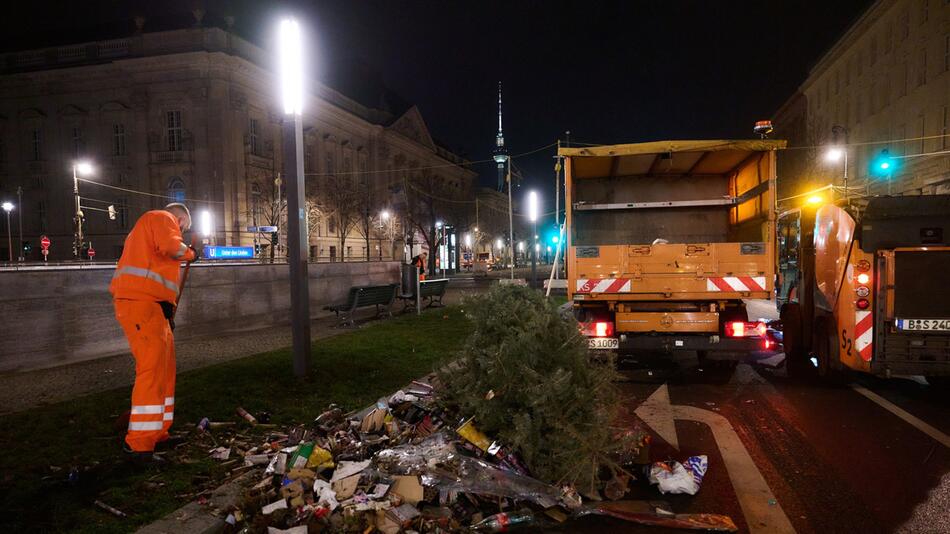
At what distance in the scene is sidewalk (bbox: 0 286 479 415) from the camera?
238 inches

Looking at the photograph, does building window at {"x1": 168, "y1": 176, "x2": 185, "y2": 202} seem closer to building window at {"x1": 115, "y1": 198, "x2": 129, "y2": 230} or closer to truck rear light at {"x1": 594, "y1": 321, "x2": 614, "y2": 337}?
building window at {"x1": 115, "y1": 198, "x2": 129, "y2": 230}

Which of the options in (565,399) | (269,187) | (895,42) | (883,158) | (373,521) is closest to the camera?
(373,521)

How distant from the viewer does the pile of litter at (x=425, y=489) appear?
3.33 metres

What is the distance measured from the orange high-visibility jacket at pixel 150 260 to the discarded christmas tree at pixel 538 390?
7.75 feet

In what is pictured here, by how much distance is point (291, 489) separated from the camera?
3582 mm

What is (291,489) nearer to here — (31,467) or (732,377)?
(31,467)

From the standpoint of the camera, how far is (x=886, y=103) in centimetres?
3812

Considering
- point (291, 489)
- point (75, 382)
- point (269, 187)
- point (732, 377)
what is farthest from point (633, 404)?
point (269, 187)

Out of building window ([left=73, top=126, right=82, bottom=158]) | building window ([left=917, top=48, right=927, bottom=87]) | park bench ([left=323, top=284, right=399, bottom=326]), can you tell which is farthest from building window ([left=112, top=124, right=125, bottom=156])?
building window ([left=917, top=48, right=927, bottom=87])

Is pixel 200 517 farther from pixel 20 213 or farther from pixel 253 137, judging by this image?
pixel 20 213

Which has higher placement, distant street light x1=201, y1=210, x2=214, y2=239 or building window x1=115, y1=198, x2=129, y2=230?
building window x1=115, y1=198, x2=129, y2=230

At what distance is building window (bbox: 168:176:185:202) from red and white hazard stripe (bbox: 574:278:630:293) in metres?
41.0

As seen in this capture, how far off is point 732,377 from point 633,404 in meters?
2.25

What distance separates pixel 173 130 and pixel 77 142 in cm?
936
